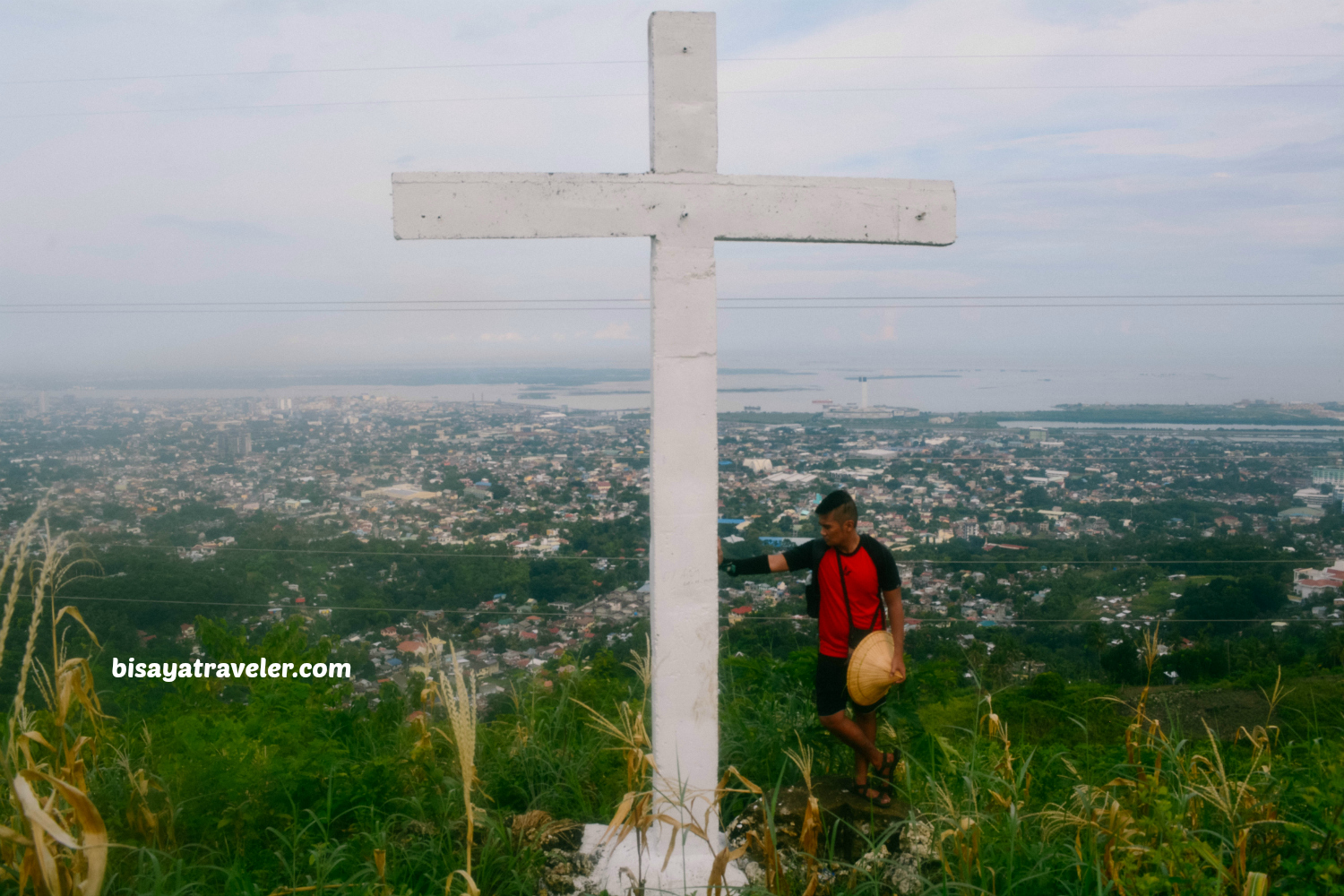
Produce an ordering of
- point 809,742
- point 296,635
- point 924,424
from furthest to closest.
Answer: point 924,424
point 296,635
point 809,742

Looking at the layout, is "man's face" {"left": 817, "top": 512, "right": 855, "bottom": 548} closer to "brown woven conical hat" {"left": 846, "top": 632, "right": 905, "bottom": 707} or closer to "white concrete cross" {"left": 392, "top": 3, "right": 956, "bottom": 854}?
"brown woven conical hat" {"left": 846, "top": 632, "right": 905, "bottom": 707}

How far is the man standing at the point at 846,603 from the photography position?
3.33 metres

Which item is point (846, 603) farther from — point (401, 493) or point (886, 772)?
point (401, 493)

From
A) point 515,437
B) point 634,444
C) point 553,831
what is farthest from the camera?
point 515,437

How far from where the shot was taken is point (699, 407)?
9.46 ft

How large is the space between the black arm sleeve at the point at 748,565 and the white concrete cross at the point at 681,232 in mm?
369

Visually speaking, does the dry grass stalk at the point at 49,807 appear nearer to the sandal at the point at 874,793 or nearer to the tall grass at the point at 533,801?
the tall grass at the point at 533,801

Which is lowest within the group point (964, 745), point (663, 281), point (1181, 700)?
point (1181, 700)

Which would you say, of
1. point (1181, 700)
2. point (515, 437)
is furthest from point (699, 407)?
point (515, 437)

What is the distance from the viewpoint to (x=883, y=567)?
342 cm

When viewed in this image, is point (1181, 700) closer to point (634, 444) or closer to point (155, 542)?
point (634, 444)

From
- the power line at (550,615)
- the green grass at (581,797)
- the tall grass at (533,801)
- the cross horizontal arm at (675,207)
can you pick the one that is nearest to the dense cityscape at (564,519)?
the power line at (550,615)

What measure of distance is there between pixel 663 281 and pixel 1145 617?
21.6 feet
